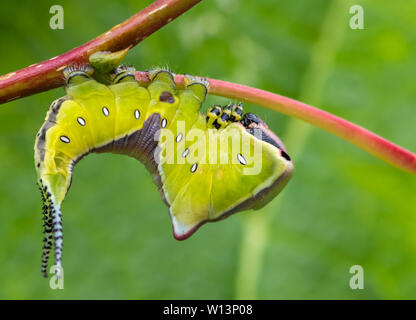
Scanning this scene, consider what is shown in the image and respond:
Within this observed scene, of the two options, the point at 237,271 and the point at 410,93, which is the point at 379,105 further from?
the point at 237,271

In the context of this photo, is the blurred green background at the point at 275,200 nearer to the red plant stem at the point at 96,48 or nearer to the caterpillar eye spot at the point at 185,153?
the caterpillar eye spot at the point at 185,153

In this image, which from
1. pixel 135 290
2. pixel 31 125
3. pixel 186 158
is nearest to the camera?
pixel 186 158

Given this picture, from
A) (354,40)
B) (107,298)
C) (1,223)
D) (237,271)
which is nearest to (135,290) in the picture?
(107,298)

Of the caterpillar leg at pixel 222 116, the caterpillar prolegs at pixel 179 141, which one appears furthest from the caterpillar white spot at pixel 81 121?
the caterpillar leg at pixel 222 116

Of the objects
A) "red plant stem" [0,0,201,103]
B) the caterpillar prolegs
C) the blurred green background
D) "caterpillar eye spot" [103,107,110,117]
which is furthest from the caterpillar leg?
the blurred green background

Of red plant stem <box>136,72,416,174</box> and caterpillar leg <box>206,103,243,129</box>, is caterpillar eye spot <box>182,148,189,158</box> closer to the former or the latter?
caterpillar leg <box>206,103,243,129</box>

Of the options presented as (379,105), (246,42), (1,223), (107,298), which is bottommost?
(107,298)

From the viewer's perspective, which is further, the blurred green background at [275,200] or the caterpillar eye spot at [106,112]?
the blurred green background at [275,200]
